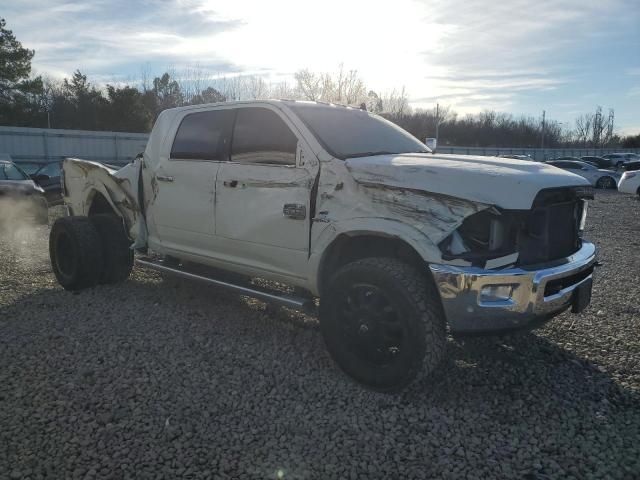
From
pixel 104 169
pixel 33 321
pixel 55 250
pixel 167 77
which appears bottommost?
pixel 33 321

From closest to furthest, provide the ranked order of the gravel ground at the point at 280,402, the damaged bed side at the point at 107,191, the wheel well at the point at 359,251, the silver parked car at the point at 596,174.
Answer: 1. the gravel ground at the point at 280,402
2. the wheel well at the point at 359,251
3. the damaged bed side at the point at 107,191
4. the silver parked car at the point at 596,174

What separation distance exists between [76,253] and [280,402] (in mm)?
3316

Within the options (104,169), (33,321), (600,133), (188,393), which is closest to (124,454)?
(188,393)

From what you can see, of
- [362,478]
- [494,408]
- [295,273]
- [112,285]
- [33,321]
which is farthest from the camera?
[112,285]

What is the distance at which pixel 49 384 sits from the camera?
352 cm

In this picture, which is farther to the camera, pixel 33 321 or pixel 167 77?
pixel 167 77

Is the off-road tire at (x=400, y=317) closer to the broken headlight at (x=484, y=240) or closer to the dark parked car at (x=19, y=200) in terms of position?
the broken headlight at (x=484, y=240)

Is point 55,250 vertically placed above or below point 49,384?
above

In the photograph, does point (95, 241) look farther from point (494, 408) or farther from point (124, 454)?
point (494, 408)

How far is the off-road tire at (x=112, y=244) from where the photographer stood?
5848 millimetres

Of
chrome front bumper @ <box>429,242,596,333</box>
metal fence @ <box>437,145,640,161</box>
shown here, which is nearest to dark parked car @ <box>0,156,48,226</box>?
chrome front bumper @ <box>429,242,596,333</box>

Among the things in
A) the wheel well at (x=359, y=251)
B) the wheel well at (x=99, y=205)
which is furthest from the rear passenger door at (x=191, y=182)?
the wheel well at (x=359, y=251)

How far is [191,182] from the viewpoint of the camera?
4773 mm

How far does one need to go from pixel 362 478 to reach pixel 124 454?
1.25 m
